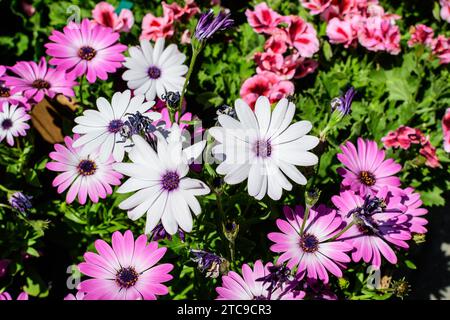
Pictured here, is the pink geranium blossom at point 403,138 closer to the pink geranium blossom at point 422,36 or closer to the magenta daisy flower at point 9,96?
the pink geranium blossom at point 422,36

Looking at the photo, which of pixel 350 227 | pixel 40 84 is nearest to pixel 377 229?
pixel 350 227

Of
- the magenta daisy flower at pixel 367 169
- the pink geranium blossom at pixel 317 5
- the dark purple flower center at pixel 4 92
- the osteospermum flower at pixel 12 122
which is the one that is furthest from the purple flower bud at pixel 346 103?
the dark purple flower center at pixel 4 92

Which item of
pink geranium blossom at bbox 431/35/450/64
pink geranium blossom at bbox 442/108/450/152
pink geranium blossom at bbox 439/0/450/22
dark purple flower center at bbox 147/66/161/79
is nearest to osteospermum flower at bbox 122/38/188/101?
dark purple flower center at bbox 147/66/161/79

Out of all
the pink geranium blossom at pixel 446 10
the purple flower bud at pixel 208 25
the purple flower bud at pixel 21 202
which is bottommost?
the purple flower bud at pixel 21 202

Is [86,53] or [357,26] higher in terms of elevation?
[357,26]

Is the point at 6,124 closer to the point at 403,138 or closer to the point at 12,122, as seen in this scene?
the point at 12,122

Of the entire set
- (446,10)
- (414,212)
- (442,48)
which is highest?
(446,10)
